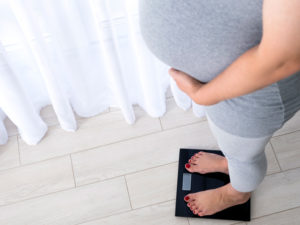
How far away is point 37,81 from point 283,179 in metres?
1.01

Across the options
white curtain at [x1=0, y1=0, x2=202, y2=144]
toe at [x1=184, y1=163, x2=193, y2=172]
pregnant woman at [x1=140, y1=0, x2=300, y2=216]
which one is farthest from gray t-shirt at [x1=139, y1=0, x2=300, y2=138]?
toe at [x1=184, y1=163, x2=193, y2=172]

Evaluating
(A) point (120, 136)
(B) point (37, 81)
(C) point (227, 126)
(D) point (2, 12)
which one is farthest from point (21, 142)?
(C) point (227, 126)

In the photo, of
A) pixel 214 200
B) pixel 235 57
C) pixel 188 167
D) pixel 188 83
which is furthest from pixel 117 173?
pixel 235 57

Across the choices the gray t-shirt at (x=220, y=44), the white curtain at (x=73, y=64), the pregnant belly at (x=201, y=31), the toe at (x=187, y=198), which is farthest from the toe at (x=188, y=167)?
the pregnant belly at (x=201, y=31)

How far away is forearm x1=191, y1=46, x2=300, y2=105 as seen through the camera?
0.52m

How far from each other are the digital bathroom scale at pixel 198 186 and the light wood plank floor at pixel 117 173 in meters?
0.02

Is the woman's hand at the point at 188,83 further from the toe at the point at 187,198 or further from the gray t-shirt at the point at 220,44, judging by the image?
the toe at the point at 187,198

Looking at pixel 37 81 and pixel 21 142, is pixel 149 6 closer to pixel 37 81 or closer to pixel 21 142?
pixel 37 81

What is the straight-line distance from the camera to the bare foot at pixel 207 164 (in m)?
1.38

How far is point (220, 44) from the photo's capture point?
619 millimetres

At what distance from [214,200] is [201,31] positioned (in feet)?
2.71

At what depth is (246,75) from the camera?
0.57m

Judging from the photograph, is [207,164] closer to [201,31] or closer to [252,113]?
[252,113]

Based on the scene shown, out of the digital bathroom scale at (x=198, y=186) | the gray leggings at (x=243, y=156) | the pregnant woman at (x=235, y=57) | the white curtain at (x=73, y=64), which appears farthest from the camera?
the digital bathroom scale at (x=198, y=186)
